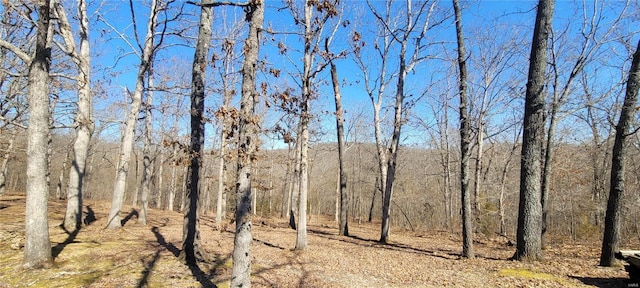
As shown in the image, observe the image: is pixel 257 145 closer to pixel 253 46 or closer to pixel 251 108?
pixel 251 108

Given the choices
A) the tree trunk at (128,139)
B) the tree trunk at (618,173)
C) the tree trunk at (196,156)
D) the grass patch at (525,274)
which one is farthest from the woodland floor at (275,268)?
the tree trunk at (128,139)

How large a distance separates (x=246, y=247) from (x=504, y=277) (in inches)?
209

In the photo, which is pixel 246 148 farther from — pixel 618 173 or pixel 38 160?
pixel 618 173

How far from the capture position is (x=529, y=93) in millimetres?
8023

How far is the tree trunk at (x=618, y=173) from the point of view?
23.0ft

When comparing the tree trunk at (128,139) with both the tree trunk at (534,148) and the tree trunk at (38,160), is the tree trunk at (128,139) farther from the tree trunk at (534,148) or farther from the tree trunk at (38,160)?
the tree trunk at (534,148)

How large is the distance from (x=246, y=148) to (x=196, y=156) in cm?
232

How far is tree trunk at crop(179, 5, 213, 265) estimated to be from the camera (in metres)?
6.57

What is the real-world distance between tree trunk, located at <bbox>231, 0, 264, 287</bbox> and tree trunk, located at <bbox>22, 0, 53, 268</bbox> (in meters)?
4.18

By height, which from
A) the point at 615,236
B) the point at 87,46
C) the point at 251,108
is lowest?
the point at 615,236

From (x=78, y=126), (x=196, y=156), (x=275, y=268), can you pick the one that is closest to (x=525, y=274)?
(x=275, y=268)

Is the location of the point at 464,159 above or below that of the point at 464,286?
above

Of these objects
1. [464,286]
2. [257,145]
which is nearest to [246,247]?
[257,145]

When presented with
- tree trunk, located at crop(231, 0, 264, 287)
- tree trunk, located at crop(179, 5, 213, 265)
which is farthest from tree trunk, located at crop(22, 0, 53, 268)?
tree trunk, located at crop(231, 0, 264, 287)
